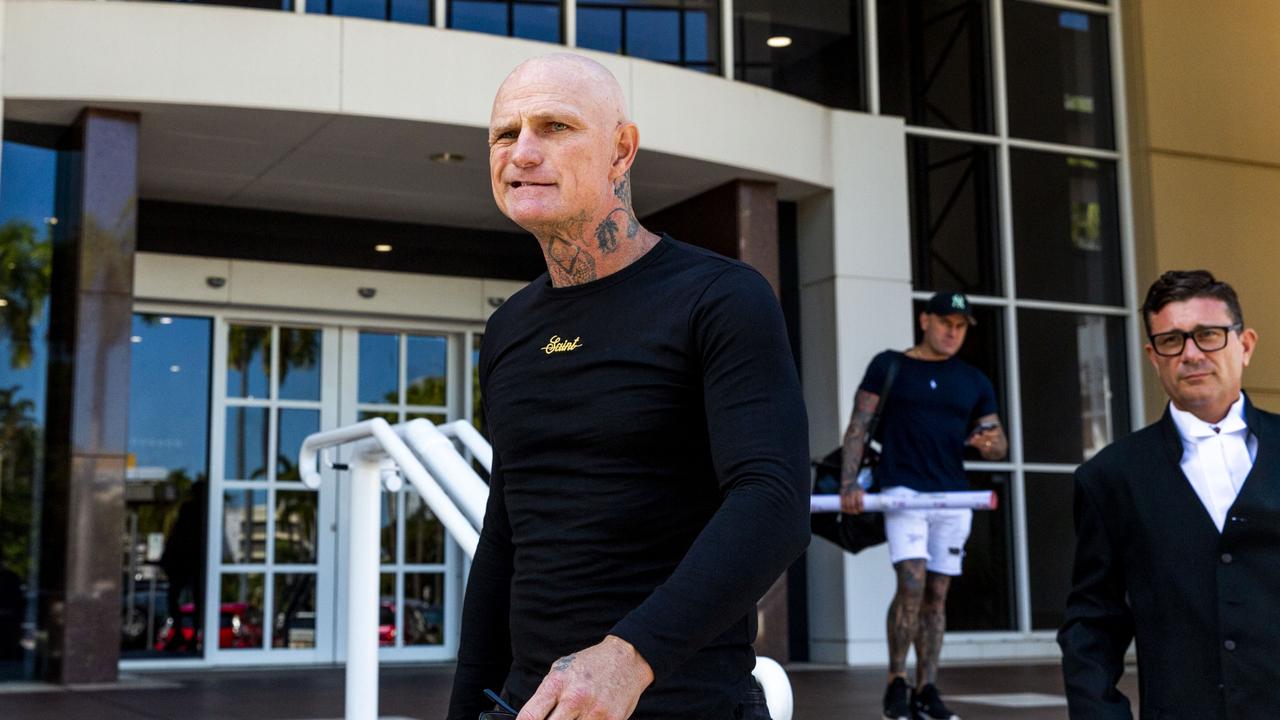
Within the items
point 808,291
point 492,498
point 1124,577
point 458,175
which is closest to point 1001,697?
point 808,291

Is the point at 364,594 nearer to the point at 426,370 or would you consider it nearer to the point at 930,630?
the point at 930,630

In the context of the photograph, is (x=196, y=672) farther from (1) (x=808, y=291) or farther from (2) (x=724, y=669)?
(2) (x=724, y=669)

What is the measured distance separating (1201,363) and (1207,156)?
12155 mm

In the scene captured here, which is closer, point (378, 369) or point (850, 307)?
point (850, 307)

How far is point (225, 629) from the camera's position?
473 inches

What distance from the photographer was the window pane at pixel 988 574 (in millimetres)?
12875

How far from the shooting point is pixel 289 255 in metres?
12.5

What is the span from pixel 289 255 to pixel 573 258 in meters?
10.8

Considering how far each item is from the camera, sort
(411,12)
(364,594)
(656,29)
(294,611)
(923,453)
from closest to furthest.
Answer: (364,594) < (923,453) < (411,12) < (656,29) < (294,611)

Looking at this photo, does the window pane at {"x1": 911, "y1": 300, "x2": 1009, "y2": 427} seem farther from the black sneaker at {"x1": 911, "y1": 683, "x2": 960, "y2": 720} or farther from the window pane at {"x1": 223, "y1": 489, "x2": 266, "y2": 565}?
the black sneaker at {"x1": 911, "y1": 683, "x2": 960, "y2": 720}

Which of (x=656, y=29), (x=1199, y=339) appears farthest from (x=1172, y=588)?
(x=656, y=29)

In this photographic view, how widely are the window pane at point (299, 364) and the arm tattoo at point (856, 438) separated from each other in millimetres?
5994

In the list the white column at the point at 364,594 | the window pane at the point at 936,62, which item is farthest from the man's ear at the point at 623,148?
the window pane at the point at 936,62

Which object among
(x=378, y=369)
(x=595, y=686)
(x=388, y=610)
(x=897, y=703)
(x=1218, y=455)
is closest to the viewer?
(x=595, y=686)
